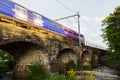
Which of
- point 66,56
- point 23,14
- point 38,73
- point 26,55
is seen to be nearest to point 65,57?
point 66,56

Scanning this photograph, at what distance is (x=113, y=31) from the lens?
41281mm

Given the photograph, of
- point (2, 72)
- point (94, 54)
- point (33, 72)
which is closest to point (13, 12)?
point (33, 72)

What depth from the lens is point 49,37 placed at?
2517 cm

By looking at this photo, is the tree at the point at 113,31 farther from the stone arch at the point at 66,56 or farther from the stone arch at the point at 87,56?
the stone arch at the point at 66,56

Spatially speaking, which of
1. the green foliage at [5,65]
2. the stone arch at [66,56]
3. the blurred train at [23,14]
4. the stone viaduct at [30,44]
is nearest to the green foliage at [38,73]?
the stone viaduct at [30,44]

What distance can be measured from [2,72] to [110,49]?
19952mm

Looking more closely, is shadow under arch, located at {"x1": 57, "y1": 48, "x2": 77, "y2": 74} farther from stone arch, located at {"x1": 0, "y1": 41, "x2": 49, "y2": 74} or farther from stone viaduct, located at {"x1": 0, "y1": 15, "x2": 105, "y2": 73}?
stone arch, located at {"x1": 0, "y1": 41, "x2": 49, "y2": 74}

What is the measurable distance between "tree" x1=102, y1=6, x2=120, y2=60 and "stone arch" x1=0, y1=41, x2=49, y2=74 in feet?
60.3

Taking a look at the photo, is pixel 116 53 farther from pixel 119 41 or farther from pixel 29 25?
pixel 29 25

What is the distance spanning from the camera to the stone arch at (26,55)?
23.6 metres

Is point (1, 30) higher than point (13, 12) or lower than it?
lower

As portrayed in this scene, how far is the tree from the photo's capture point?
39.6 meters

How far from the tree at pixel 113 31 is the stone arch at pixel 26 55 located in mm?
18379

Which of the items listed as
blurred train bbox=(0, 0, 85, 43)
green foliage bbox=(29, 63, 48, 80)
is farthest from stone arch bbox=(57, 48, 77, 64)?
green foliage bbox=(29, 63, 48, 80)
